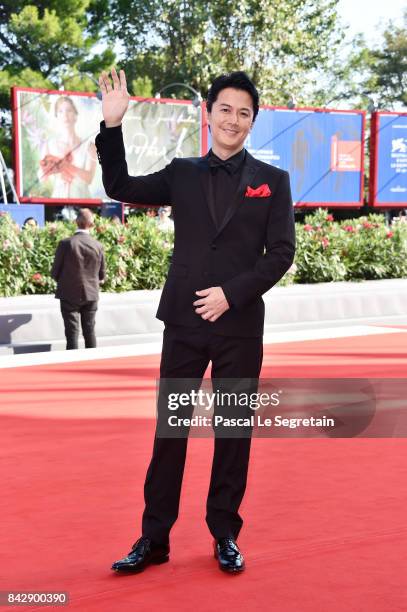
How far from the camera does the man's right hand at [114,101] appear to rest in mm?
3535

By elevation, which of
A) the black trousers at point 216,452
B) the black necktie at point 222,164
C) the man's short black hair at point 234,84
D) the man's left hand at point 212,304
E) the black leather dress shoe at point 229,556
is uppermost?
the man's short black hair at point 234,84

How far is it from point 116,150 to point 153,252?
11.9 metres

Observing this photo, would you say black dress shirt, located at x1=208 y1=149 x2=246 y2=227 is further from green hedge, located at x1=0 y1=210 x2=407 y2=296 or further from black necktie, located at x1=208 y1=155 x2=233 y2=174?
green hedge, located at x1=0 y1=210 x2=407 y2=296

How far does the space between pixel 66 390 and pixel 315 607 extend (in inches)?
186

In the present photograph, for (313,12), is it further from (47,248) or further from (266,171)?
(266,171)

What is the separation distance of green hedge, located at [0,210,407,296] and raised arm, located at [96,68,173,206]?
10.7 metres

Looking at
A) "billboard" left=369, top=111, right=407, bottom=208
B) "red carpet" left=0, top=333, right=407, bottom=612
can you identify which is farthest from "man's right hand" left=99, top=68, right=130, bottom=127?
"billboard" left=369, top=111, right=407, bottom=208

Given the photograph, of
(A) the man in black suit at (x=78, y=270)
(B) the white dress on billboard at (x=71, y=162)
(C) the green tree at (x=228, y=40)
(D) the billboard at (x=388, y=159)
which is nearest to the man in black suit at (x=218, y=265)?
(A) the man in black suit at (x=78, y=270)

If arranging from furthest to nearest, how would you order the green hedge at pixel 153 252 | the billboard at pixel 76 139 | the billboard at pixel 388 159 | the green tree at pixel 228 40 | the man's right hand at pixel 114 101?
1. the green tree at pixel 228 40
2. the billboard at pixel 388 159
3. the billboard at pixel 76 139
4. the green hedge at pixel 153 252
5. the man's right hand at pixel 114 101

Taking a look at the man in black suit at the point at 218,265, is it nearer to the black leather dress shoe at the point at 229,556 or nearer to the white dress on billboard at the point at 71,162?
the black leather dress shoe at the point at 229,556

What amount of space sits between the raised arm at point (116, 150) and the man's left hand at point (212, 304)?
0.49 m

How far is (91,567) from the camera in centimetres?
381

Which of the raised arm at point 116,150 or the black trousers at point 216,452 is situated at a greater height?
the raised arm at point 116,150

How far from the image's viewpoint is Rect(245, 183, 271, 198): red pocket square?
364cm
